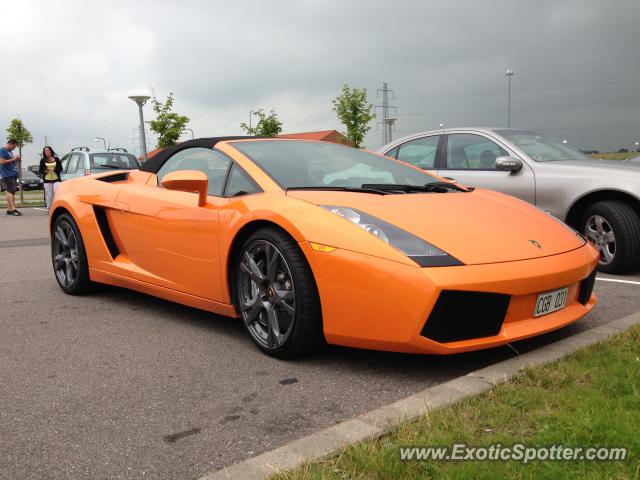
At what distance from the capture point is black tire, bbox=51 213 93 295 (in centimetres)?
509

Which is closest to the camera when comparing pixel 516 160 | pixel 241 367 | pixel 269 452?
pixel 269 452

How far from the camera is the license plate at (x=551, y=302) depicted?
10.3 feet

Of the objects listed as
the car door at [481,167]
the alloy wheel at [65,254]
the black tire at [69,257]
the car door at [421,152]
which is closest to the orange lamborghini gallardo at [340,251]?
the black tire at [69,257]

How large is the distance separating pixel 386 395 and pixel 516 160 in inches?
157

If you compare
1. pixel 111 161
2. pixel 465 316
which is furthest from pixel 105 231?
pixel 111 161

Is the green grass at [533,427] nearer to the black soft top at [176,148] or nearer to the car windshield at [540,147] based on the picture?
the black soft top at [176,148]

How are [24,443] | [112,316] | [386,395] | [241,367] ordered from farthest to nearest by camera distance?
[112,316], [241,367], [386,395], [24,443]

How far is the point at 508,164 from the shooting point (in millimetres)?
6199

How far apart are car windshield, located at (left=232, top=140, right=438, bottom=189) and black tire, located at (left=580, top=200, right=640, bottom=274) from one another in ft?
7.30

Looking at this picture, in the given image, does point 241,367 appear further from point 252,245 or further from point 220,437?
point 220,437

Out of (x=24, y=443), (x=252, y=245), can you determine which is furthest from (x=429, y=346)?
(x=24, y=443)

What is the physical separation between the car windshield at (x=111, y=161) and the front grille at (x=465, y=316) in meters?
13.1

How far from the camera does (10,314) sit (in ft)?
15.4

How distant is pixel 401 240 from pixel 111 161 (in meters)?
13.2
